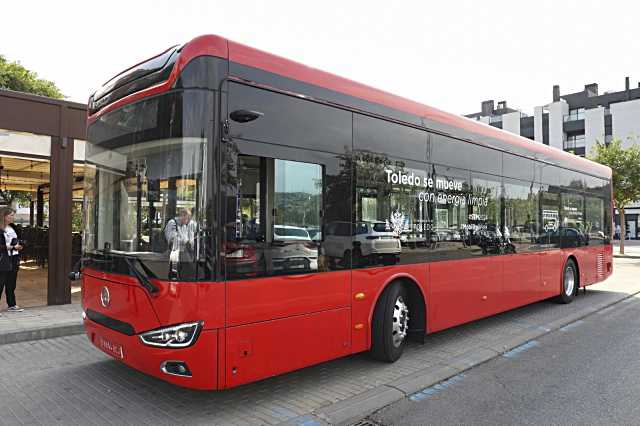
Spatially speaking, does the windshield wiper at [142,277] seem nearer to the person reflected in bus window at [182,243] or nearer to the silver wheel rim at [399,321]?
the person reflected in bus window at [182,243]

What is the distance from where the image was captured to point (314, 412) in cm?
414

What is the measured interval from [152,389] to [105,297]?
3.38 ft

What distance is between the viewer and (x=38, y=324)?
7184 mm

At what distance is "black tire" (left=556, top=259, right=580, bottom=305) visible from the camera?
9773 millimetres

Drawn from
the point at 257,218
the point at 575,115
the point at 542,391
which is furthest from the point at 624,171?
the point at 575,115

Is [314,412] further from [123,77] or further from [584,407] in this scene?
[123,77]

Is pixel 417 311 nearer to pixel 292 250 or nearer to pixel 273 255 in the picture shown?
pixel 292 250

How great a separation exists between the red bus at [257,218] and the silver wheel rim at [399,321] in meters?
0.03

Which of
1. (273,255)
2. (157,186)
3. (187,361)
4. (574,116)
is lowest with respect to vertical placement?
(187,361)

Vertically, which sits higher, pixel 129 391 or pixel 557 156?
pixel 557 156

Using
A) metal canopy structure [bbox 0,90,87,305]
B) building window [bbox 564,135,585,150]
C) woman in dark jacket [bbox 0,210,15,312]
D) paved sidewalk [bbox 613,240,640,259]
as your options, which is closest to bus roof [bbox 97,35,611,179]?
woman in dark jacket [bbox 0,210,15,312]

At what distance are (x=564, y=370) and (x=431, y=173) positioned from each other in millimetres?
2815

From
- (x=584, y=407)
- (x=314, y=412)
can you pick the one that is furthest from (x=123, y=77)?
(x=584, y=407)

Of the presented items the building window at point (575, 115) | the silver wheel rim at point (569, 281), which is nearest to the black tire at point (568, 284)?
the silver wheel rim at point (569, 281)
